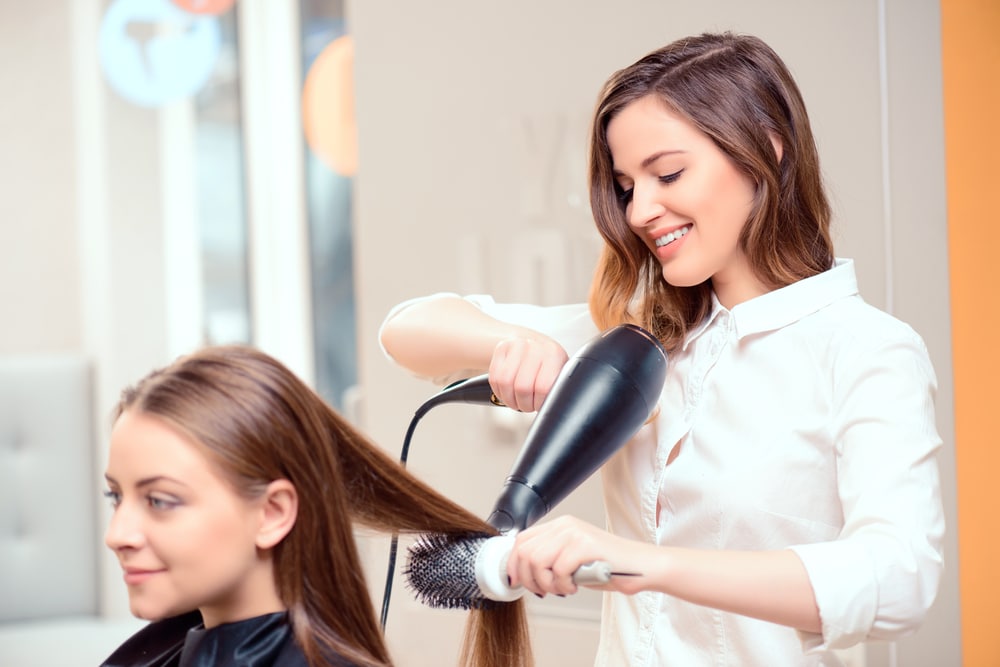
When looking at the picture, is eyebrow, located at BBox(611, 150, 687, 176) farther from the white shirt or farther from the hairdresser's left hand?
the hairdresser's left hand

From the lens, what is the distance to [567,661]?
1842mm

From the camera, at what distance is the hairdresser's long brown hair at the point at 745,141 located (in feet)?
3.25

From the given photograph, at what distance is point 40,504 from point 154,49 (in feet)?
4.03

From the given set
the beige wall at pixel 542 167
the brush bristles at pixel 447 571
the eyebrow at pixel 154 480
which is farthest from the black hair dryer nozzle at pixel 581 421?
the beige wall at pixel 542 167

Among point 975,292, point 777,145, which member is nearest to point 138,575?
point 777,145

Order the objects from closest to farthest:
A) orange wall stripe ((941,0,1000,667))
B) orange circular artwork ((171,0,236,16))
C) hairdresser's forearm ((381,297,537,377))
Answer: hairdresser's forearm ((381,297,537,377)), orange wall stripe ((941,0,1000,667)), orange circular artwork ((171,0,236,16))

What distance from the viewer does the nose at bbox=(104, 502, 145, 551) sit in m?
0.86

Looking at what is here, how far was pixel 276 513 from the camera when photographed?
36.4 inches

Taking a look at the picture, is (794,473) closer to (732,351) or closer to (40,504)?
(732,351)

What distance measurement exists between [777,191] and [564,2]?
893 millimetres

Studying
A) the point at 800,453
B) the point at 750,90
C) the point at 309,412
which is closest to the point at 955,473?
the point at 800,453

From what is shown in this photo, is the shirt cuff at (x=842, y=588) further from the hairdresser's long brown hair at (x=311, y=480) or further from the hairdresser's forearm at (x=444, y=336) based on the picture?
the hairdresser's forearm at (x=444, y=336)

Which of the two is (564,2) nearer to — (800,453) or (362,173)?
(362,173)

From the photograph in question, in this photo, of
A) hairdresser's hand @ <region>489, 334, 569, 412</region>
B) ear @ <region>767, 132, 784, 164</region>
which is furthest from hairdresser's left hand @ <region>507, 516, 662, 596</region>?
ear @ <region>767, 132, 784, 164</region>
